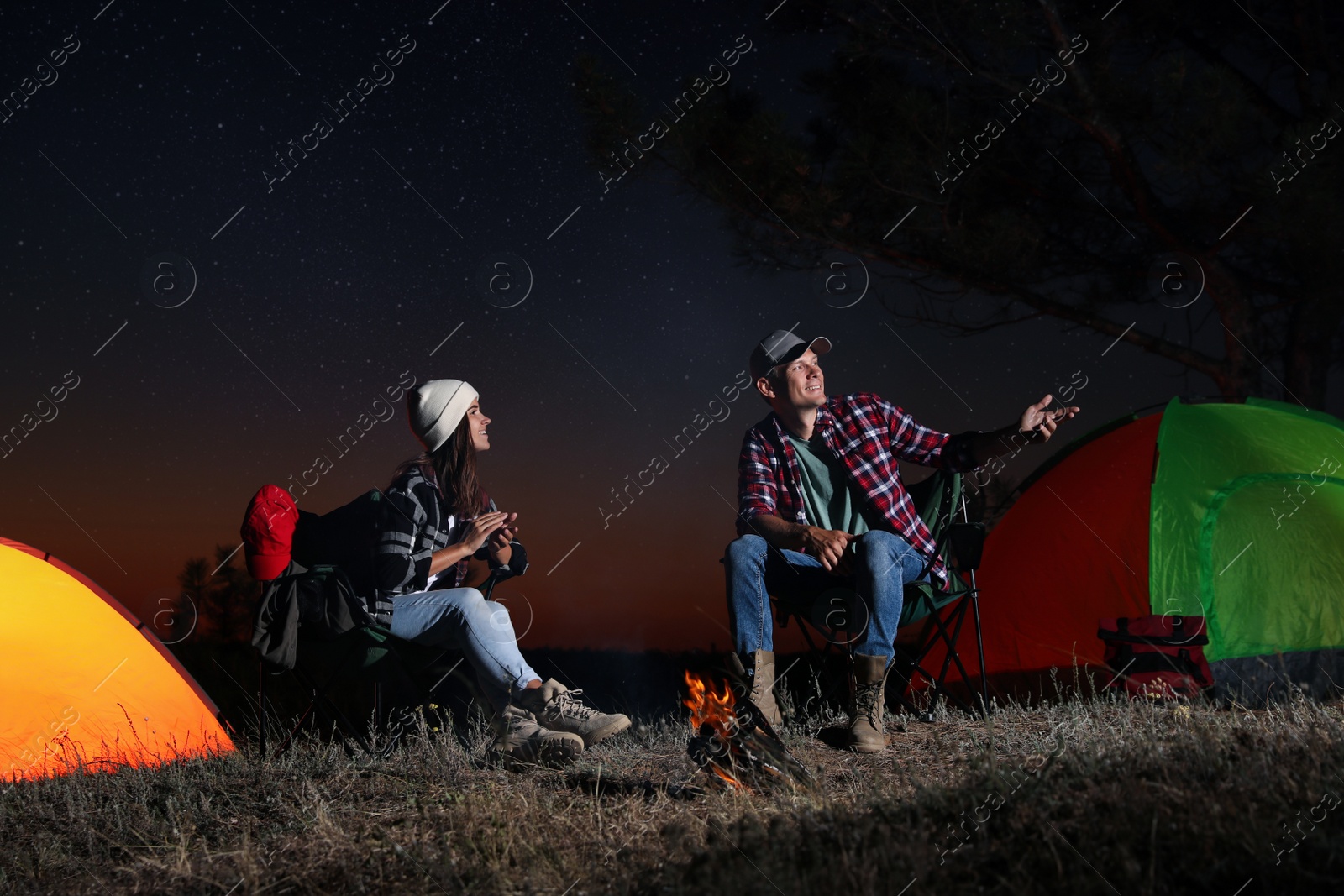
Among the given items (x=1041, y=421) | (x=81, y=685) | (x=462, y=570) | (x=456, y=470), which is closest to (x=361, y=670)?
(x=462, y=570)

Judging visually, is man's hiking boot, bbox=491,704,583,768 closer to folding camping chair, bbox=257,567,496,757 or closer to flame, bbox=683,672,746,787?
folding camping chair, bbox=257,567,496,757

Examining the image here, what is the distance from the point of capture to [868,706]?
3.25 meters

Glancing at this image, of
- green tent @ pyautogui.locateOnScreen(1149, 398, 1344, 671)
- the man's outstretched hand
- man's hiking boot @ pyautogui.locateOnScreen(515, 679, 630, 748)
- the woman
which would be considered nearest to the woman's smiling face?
the woman

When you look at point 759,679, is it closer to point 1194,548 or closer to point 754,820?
point 754,820

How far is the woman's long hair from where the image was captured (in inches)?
149

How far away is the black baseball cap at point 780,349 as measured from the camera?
393cm

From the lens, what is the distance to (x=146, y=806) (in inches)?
119

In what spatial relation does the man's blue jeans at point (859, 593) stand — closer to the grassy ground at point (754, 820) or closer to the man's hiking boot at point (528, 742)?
the grassy ground at point (754, 820)

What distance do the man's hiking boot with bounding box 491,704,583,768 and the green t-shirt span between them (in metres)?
1.36

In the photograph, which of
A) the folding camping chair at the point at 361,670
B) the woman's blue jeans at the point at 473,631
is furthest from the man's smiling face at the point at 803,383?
the folding camping chair at the point at 361,670

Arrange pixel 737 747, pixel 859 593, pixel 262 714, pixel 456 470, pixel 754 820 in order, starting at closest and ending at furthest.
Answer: pixel 754 820 → pixel 737 747 → pixel 859 593 → pixel 262 714 → pixel 456 470

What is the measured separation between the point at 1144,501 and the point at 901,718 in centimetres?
→ 163

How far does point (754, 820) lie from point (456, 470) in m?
2.04

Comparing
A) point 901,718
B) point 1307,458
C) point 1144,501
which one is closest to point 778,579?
point 901,718
